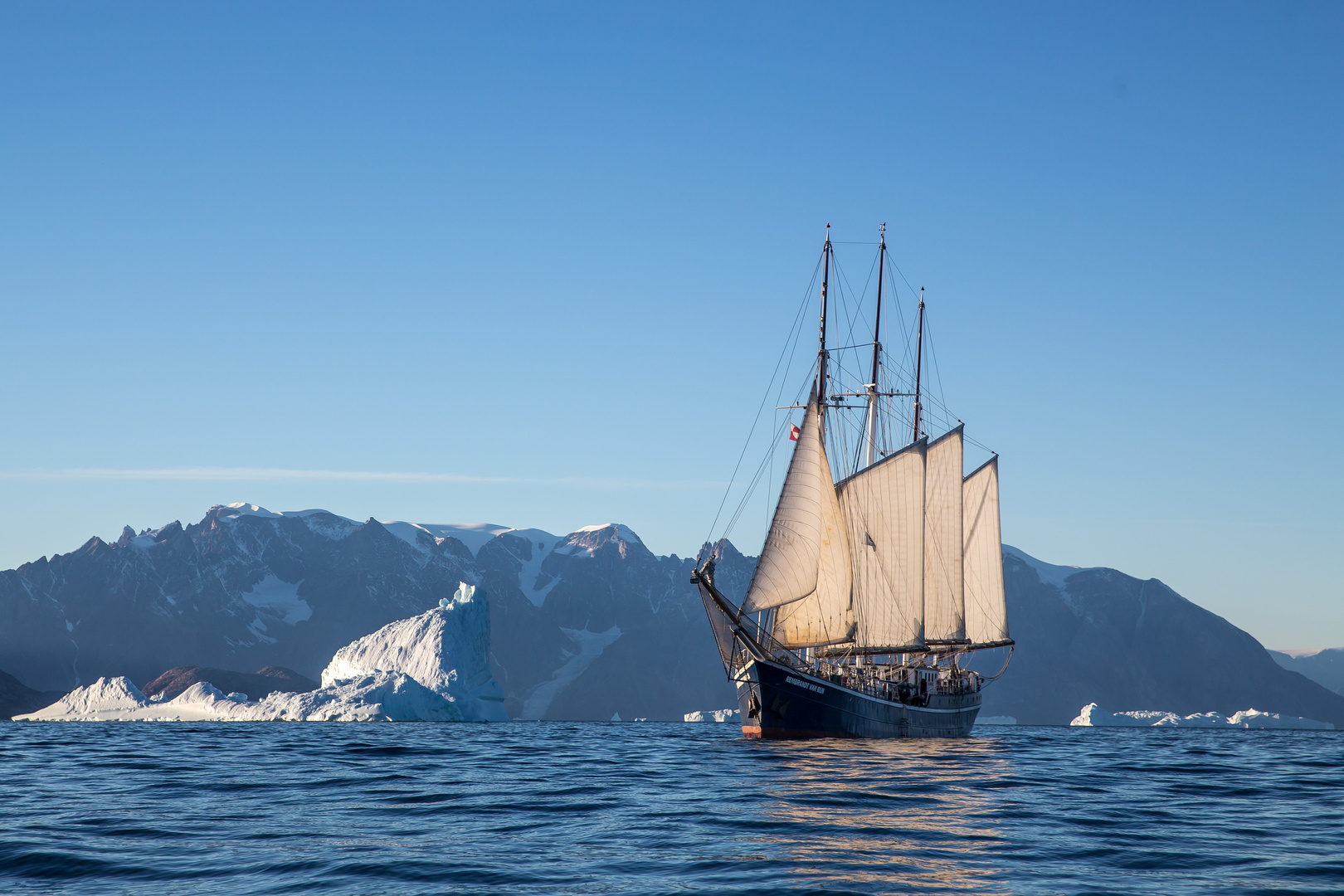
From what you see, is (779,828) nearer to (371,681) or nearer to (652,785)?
(652,785)

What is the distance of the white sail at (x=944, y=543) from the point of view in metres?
93.1

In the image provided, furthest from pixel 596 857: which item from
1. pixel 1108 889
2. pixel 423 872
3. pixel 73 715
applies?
pixel 73 715

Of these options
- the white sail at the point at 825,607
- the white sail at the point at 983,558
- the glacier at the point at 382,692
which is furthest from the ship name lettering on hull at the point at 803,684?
the glacier at the point at 382,692

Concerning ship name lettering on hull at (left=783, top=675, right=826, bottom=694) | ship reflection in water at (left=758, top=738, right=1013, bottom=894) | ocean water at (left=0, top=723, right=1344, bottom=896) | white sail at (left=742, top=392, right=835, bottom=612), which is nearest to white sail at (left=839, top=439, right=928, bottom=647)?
ship name lettering on hull at (left=783, top=675, right=826, bottom=694)

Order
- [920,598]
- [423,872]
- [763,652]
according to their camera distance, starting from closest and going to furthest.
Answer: [423,872]
[763,652]
[920,598]

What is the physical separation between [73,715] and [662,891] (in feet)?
564

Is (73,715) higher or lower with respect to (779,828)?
lower

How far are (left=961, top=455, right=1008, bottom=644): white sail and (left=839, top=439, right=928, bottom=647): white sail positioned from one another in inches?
656

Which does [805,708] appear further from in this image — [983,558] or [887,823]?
[887,823]

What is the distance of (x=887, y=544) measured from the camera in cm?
8619

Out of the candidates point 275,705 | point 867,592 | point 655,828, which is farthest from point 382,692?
point 655,828

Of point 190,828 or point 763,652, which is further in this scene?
point 763,652

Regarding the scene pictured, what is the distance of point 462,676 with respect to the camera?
557ft

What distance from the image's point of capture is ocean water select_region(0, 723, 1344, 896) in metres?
18.8
